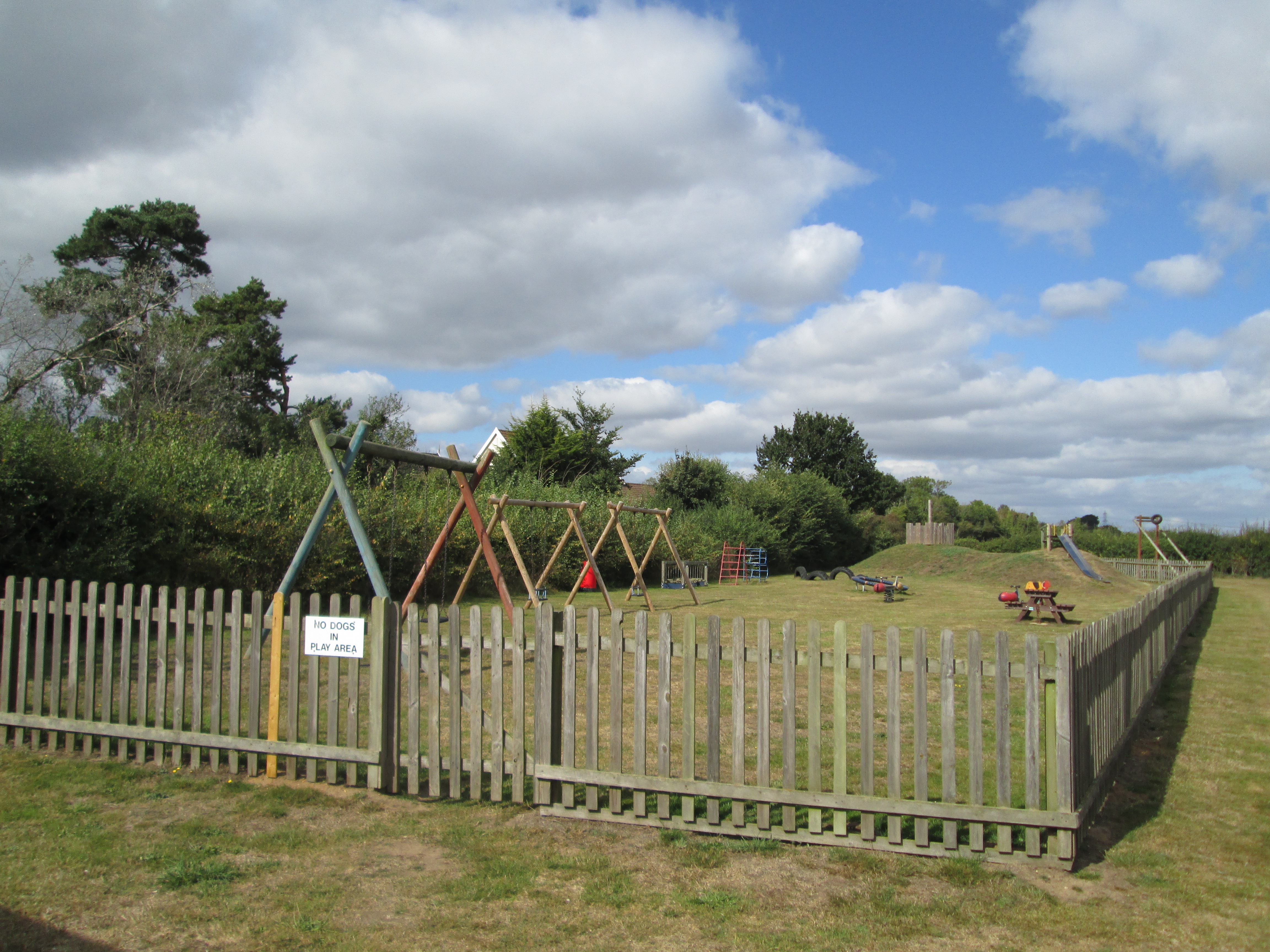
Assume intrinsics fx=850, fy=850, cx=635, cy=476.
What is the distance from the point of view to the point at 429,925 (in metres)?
3.88

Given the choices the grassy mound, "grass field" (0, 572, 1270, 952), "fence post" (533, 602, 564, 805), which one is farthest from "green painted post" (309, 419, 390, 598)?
the grassy mound

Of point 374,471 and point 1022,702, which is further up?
point 374,471

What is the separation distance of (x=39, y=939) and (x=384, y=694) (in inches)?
92.7

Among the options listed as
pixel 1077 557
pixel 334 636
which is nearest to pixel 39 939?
pixel 334 636

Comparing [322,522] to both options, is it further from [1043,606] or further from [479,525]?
[1043,606]

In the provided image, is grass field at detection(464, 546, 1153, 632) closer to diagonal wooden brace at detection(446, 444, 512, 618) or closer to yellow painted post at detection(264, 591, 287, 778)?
diagonal wooden brace at detection(446, 444, 512, 618)

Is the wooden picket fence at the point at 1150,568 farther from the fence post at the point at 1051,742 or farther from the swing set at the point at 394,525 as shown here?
the fence post at the point at 1051,742

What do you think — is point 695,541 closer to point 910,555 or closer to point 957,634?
point 910,555

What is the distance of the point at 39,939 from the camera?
366cm

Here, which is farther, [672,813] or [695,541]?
[695,541]

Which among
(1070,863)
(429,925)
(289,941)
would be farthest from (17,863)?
(1070,863)

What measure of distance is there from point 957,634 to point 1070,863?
13084 mm

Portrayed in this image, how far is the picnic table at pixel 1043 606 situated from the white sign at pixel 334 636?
1622 centimetres

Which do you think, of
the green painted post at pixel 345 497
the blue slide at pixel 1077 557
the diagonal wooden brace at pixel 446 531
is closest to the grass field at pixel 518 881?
the green painted post at pixel 345 497
